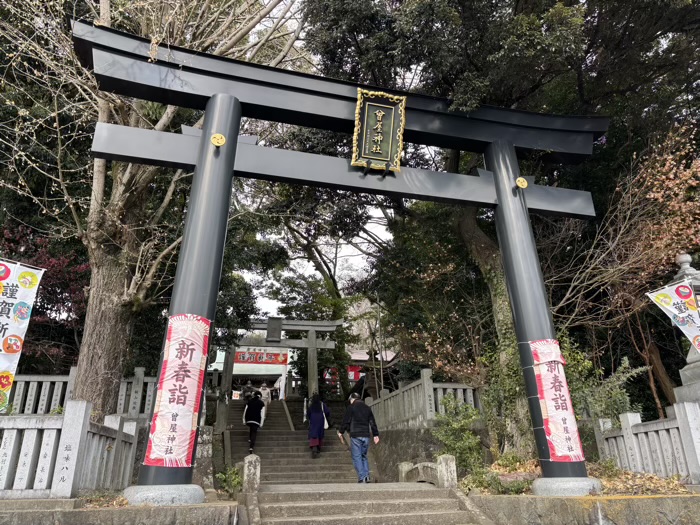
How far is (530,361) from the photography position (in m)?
5.83

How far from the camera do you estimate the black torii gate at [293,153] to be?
5250 mm

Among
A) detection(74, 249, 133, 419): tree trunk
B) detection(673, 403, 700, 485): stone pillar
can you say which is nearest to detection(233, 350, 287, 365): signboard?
detection(74, 249, 133, 419): tree trunk

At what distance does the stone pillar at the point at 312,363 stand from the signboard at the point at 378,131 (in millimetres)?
11772

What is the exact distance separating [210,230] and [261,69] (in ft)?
8.63

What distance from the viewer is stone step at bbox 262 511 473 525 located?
15.1ft

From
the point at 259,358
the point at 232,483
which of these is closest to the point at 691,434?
the point at 232,483

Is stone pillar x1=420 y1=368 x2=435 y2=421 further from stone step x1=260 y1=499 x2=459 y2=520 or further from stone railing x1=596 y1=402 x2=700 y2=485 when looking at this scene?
stone step x1=260 y1=499 x2=459 y2=520

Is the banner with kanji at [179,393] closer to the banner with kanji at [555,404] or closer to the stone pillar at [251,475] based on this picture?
the stone pillar at [251,475]

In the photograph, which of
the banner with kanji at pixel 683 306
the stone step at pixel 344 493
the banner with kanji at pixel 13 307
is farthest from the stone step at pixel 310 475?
the banner with kanji at pixel 683 306

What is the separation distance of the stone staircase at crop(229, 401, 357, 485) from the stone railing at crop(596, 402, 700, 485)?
5799mm

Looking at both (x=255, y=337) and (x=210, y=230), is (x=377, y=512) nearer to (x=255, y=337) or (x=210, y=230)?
(x=210, y=230)

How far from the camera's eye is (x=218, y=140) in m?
5.81

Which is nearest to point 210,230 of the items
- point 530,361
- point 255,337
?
point 530,361

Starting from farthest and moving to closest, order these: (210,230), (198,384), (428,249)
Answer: (428,249), (210,230), (198,384)
